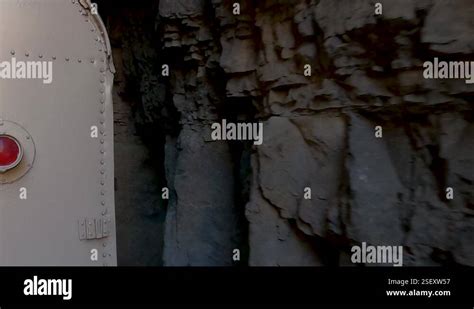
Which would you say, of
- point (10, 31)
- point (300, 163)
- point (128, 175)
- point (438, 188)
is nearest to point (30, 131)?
point (10, 31)

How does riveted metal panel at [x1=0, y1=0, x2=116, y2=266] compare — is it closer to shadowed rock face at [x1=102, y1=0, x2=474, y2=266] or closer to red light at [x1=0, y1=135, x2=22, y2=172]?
red light at [x1=0, y1=135, x2=22, y2=172]

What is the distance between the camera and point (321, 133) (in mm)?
3742

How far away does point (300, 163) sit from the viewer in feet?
12.7

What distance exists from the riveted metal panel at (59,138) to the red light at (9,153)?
44 millimetres

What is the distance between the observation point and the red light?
2.09 meters

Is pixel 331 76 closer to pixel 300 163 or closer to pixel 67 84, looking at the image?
pixel 300 163

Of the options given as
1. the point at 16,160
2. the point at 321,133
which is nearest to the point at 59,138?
the point at 16,160

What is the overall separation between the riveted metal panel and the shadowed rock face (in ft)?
6.31

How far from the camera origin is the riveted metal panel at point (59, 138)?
7.11ft

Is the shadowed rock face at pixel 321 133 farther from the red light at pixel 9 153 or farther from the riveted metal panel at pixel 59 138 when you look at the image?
the red light at pixel 9 153

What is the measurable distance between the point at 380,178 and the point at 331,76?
0.97 meters

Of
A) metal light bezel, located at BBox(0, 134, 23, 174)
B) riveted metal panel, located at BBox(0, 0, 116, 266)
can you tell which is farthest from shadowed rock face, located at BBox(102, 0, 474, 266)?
metal light bezel, located at BBox(0, 134, 23, 174)

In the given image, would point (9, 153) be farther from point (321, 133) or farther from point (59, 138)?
point (321, 133)

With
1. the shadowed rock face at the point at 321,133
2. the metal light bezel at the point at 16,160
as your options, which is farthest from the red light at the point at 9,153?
the shadowed rock face at the point at 321,133
